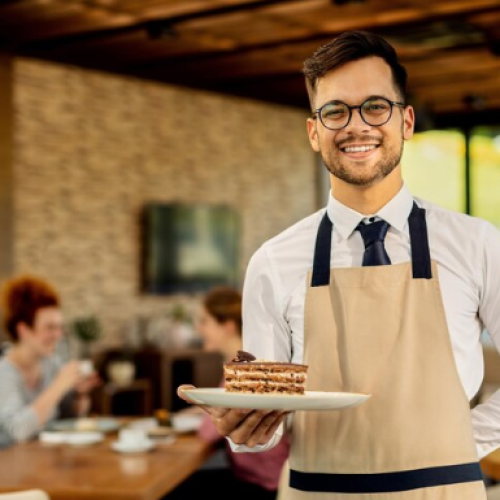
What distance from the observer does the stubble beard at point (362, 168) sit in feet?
4.99

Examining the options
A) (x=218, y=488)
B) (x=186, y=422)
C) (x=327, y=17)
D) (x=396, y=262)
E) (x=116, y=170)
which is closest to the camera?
(x=396, y=262)

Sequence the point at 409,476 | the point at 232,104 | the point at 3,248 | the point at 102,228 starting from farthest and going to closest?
the point at 232,104 → the point at 102,228 → the point at 3,248 → the point at 409,476

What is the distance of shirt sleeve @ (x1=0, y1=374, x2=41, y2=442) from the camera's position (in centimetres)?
357

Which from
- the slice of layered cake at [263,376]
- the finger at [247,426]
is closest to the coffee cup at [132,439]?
the slice of layered cake at [263,376]

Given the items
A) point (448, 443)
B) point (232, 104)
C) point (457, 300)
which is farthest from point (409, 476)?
point (232, 104)

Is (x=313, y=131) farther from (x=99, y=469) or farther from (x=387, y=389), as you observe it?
(x=99, y=469)

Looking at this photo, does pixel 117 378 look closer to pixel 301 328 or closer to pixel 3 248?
pixel 3 248

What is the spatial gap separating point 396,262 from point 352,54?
0.37m

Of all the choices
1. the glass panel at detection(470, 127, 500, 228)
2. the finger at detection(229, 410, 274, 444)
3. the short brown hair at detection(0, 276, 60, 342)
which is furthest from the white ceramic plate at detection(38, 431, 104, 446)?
the glass panel at detection(470, 127, 500, 228)

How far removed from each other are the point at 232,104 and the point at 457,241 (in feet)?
25.1

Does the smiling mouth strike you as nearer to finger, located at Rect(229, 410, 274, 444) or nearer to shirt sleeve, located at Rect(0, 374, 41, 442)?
finger, located at Rect(229, 410, 274, 444)

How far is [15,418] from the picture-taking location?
3.60 m

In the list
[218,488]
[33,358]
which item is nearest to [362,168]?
[218,488]

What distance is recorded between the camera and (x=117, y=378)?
733cm
